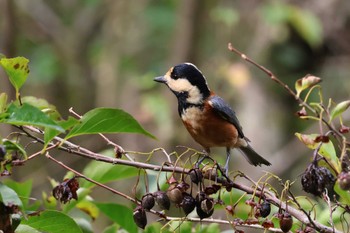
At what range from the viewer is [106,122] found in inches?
58.7

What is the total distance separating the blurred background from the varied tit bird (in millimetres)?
2967

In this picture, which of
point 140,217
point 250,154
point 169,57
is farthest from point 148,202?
point 169,57

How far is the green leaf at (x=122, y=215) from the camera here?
6.10 ft

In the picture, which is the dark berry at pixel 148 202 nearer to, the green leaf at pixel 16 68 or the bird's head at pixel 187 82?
the green leaf at pixel 16 68

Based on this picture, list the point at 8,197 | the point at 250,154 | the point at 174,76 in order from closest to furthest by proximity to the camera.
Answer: the point at 8,197 < the point at 174,76 < the point at 250,154

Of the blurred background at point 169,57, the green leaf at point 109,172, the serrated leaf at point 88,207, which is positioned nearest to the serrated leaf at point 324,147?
the green leaf at point 109,172

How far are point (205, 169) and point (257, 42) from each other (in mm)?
4661

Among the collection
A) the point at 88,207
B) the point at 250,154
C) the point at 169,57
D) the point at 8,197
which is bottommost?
the point at 169,57

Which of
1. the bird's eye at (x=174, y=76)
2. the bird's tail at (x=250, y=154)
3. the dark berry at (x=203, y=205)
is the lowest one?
the bird's tail at (x=250, y=154)

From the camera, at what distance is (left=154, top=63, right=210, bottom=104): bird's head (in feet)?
8.39

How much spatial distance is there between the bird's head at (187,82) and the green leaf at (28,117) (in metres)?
1.25

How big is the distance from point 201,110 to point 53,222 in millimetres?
1217

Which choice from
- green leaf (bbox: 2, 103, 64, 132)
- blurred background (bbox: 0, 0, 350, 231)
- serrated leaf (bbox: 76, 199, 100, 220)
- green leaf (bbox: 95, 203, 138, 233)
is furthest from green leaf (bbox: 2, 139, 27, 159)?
blurred background (bbox: 0, 0, 350, 231)

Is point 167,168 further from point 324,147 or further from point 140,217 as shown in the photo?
point 324,147
